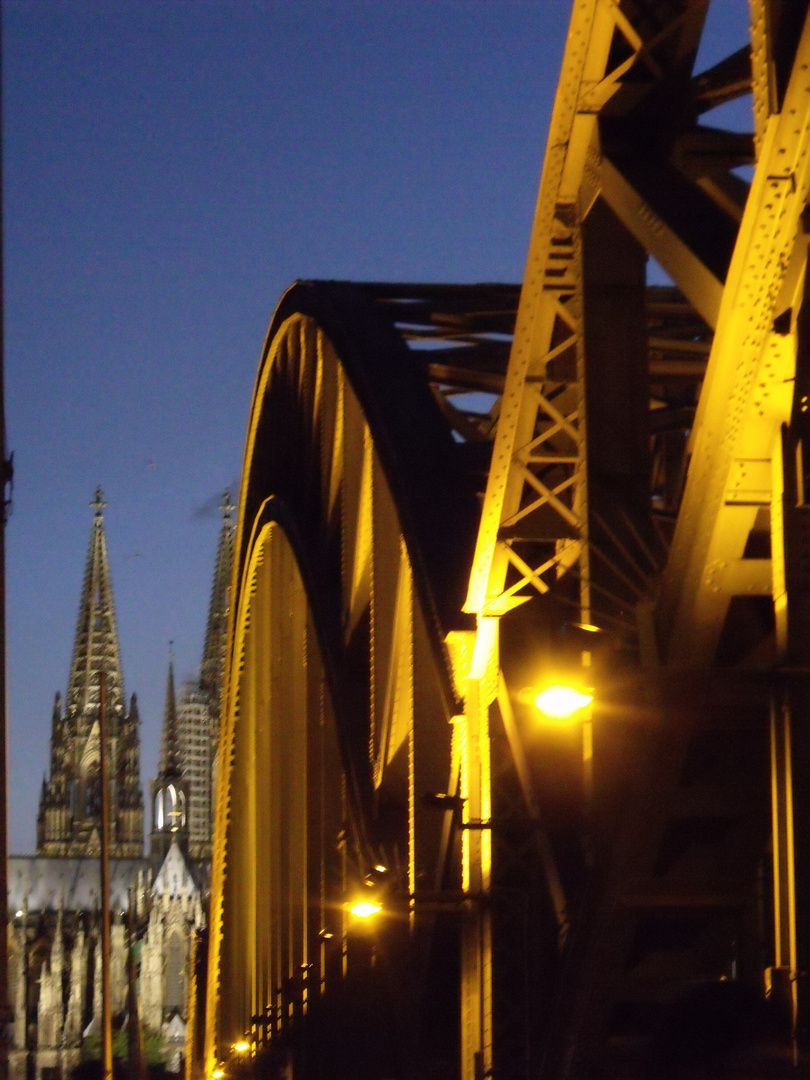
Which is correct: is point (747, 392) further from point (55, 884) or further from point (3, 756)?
point (55, 884)

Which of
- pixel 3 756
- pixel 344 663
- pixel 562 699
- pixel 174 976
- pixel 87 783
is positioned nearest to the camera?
pixel 562 699

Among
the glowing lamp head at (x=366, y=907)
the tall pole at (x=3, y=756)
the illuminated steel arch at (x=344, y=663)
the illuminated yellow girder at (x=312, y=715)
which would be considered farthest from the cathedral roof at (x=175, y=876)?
the glowing lamp head at (x=366, y=907)

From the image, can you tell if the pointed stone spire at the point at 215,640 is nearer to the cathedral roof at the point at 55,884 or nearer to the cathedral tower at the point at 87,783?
the cathedral tower at the point at 87,783

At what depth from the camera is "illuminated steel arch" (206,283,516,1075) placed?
→ 47.8ft

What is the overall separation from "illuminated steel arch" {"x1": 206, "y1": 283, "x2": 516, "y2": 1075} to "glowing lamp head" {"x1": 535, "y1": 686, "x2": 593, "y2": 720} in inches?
134

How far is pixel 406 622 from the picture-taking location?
1516cm

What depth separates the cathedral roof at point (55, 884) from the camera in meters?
160

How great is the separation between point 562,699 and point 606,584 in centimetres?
149

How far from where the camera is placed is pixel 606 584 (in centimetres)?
968

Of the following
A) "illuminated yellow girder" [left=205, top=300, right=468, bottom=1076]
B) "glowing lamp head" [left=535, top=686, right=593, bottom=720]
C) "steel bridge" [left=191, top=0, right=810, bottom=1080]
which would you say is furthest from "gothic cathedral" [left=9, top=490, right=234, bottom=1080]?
"glowing lamp head" [left=535, top=686, right=593, bottom=720]

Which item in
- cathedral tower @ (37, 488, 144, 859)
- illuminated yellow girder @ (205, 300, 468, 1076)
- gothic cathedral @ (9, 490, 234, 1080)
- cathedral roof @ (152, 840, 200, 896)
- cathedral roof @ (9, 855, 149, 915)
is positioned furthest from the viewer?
cathedral tower @ (37, 488, 144, 859)

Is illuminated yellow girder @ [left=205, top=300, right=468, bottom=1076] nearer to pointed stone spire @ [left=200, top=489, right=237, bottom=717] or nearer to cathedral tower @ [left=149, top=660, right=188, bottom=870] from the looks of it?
cathedral tower @ [left=149, top=660, right=188, bottom=870]

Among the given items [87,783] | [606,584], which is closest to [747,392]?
[606,584]

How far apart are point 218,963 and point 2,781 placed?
15.0 feet
